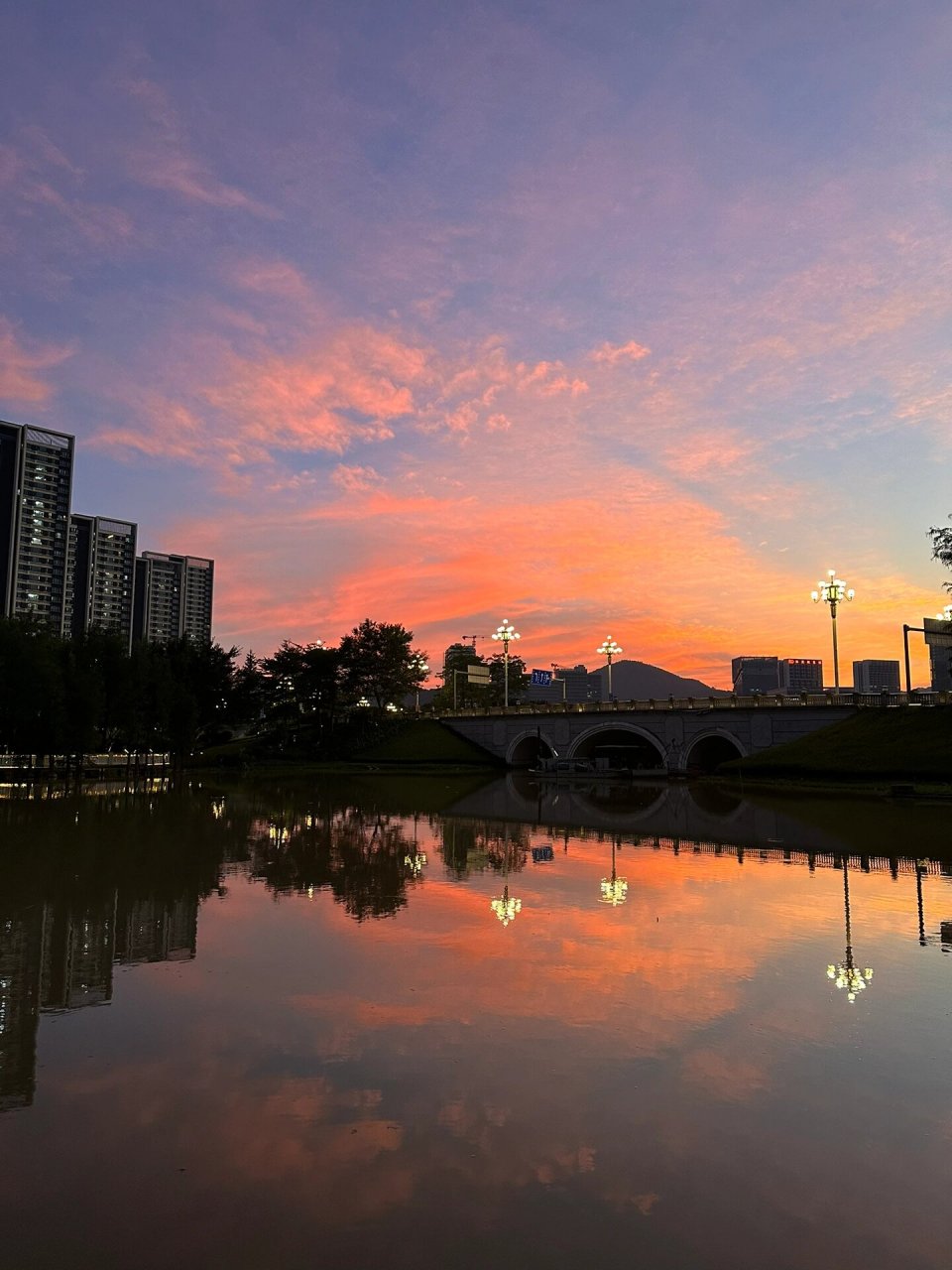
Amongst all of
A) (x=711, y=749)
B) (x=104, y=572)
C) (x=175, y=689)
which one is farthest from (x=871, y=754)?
(x=104, y=572)

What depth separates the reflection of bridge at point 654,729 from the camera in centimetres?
7200

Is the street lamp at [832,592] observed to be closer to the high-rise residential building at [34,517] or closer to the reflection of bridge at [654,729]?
the reflection of bridge at [654,729]

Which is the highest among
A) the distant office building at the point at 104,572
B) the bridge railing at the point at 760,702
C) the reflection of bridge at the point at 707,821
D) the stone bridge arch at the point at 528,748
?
the distant office building at the point at 104,572

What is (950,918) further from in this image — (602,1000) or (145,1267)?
(145,1267)

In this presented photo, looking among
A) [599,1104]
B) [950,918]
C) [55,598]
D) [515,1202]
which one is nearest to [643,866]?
[950,918]

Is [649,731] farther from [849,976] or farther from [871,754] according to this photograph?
[849,976]

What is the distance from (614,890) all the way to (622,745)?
2993 inches

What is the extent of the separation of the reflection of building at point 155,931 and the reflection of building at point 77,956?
186 mm

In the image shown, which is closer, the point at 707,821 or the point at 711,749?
the point at 707,821

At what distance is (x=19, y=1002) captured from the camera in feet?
33.9

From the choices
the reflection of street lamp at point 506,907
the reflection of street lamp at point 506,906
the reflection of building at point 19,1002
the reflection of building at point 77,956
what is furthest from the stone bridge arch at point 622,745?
the reflection of building at point 19,1002

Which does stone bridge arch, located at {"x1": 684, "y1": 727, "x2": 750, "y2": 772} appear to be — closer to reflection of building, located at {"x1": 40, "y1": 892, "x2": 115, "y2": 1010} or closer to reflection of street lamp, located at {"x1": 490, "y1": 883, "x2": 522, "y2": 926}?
reflection of street lamp, located at {"x1": 490, "y1": 883, "x2": 522, "y2": 926}

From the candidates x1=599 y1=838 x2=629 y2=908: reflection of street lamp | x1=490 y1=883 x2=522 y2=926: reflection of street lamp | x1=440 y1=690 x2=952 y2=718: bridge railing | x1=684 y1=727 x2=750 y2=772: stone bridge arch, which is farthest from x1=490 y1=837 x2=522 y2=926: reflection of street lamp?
x1=684 y1=727 x2=750 y2=772: stone bridge arch

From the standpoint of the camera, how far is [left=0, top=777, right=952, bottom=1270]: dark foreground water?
5.71 metres
